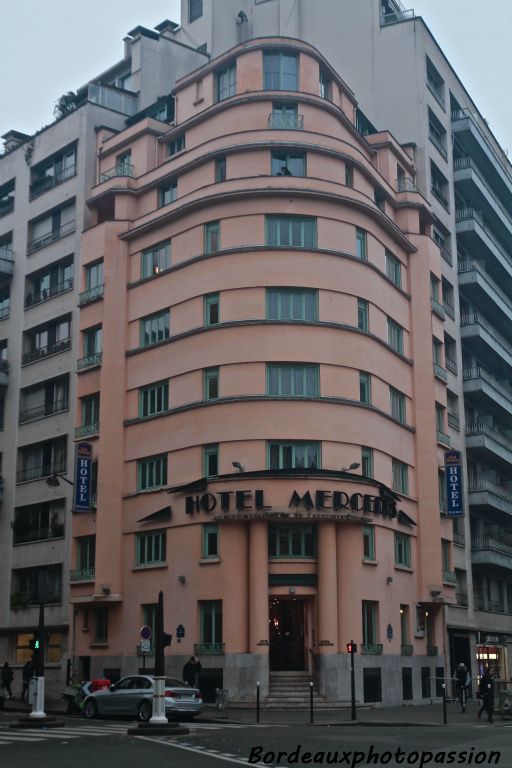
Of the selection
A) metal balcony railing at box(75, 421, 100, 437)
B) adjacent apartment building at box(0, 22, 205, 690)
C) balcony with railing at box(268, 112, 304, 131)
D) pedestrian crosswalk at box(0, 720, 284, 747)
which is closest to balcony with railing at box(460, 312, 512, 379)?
balcony with railing at box(268, 112, 304, 131)

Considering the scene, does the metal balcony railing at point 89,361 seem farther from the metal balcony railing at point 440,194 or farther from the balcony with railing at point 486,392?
the balcony with railing at point 486,392

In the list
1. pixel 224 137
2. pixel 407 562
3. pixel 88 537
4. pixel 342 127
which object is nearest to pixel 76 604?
pixel 88 537

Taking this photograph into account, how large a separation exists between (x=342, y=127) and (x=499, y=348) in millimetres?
22427

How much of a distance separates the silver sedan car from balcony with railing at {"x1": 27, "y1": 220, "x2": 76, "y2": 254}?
89.3ft

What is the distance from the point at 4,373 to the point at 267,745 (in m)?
37.3

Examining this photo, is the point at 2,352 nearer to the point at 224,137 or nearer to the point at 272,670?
the point at 224,137

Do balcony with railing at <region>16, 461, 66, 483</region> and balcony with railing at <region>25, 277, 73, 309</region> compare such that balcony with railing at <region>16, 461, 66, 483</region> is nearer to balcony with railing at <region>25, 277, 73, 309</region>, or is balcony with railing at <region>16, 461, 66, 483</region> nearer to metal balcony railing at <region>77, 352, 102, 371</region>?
metal balcony railing at <region>77, 352, 102, 371</region>

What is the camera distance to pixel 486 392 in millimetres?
58906

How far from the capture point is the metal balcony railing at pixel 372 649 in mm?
40500

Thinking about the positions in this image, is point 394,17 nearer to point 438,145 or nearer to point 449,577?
point 438,145

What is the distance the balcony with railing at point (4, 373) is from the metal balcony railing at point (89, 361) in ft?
25.7

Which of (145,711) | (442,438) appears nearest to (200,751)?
(145,711)

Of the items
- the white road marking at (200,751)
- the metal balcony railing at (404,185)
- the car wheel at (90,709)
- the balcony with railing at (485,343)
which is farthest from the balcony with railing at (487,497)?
the white road marking at (200,751)

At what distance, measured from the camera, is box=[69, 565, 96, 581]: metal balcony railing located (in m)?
45.5
